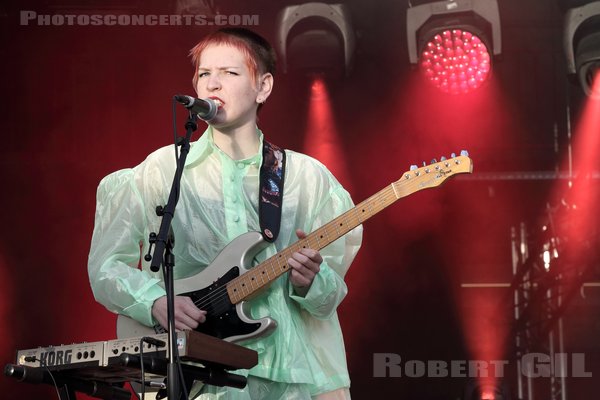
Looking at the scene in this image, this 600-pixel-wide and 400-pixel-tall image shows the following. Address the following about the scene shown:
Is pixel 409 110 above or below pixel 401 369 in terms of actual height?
above

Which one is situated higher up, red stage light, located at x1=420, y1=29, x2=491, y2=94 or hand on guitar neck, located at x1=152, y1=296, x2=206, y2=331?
red stage light, located at x1=420, y1=29, x2=491, y2=94

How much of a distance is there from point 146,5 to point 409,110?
1.64 m

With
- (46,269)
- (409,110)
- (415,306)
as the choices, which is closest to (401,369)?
(415,306)

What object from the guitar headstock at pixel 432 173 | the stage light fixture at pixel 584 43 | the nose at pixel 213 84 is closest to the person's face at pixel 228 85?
the nose at pixel 213 84

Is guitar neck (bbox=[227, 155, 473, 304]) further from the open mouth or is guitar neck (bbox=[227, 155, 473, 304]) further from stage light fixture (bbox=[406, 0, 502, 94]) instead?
stage light fixture (bbox=[406, 0, 502, 94])

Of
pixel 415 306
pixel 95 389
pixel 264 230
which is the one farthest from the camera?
pixel 415 306

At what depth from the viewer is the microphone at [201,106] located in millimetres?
3226

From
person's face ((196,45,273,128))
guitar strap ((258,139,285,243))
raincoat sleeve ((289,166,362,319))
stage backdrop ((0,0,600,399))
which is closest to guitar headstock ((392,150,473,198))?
raincoat sleeve ((289,166,362,319))

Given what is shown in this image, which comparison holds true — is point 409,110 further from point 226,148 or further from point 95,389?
point 95,389

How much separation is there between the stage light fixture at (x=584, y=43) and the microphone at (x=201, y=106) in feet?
9.24

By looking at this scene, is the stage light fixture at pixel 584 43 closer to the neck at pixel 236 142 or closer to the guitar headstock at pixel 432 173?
the guitar headstock at pixel 432 173

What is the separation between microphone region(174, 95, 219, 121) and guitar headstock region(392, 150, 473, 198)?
689 mm

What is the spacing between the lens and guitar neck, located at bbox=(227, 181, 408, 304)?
337 centimetres

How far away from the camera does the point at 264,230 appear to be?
11.3 ft
